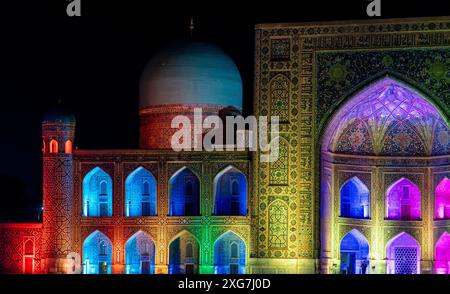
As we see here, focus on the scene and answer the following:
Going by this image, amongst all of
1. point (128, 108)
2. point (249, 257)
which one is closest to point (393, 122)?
point (249, 257)

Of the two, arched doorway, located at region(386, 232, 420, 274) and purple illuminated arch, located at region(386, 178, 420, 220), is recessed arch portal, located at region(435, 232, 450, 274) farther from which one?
purple illuminated arch, located at region(386, 178, 420, 220)

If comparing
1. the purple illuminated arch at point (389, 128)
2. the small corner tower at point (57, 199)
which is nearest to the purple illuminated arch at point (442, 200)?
the purple illuminated arch at point (389, 128)

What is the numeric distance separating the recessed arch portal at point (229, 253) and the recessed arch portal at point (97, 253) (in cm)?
197

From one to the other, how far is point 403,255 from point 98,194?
5.70m

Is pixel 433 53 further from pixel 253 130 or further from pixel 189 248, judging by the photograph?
pixel 189 248

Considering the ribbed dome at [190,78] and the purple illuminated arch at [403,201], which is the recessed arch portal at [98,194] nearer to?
the ribbed dome at [190,78]

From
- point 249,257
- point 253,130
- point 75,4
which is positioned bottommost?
point 249,257

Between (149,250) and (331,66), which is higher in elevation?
(331,66)

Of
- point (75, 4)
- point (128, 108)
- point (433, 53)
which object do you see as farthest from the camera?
point (128, 108)

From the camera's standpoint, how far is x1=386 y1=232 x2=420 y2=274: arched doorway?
24250 mm

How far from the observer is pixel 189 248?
24641 millimetres

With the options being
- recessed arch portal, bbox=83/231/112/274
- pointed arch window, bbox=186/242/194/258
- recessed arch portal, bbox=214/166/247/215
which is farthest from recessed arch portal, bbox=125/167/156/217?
recessed arch portal, bbox=214/166/247/215

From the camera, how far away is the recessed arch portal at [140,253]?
79.9 feet

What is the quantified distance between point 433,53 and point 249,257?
473 centimetres
